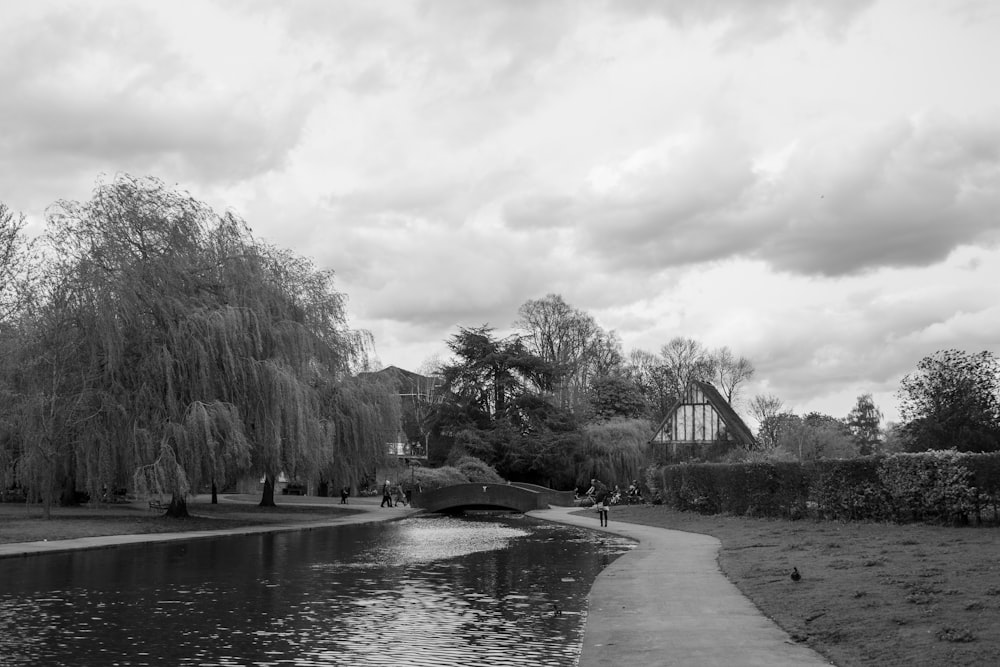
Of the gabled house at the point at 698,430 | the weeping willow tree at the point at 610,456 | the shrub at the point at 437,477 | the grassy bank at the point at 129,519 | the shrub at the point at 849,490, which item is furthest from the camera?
the weeping willow tree at the point at 610,456

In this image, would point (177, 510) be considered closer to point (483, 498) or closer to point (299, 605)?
point (483, 498)

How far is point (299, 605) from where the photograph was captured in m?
14.8

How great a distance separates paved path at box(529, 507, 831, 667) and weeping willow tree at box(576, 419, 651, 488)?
142 feet

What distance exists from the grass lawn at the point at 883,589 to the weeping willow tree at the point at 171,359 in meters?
16.4

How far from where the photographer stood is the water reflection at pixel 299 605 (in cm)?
1095

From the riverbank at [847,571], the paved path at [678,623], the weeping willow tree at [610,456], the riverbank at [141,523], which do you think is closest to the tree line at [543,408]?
the weeping willow tree at [610,456]

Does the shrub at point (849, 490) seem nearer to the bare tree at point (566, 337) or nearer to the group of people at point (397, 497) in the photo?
the group of people at point (397, 497)

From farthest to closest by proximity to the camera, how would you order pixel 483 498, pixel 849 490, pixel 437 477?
pixel 437 477
pixel 483 498
pixel 849 490

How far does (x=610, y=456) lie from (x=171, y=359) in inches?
1476

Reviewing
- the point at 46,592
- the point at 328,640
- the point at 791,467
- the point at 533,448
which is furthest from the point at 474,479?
the point at 328,640

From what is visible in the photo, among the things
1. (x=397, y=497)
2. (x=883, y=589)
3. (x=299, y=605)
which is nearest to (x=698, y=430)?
(x=397, y=497)

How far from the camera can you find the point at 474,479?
5919cm

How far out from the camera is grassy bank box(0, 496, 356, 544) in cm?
2750

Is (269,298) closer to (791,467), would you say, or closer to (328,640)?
(791,467)
